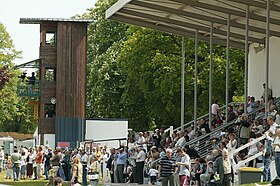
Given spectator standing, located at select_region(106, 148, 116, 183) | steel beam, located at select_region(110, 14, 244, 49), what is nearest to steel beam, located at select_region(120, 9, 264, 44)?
steel beam, located at select_region(110, 14, 244, 49)

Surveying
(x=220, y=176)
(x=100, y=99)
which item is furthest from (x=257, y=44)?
(x=100, y=99)

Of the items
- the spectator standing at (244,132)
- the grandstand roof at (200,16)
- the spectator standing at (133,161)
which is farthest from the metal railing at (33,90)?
the spectator standing at (244,132)

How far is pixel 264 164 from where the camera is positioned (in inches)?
1029

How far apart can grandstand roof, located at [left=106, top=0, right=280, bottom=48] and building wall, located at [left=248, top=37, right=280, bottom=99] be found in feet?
2.69

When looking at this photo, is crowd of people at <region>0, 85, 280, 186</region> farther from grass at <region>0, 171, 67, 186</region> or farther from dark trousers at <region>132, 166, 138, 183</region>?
grass at <region>0, 171, 67, 186</region>

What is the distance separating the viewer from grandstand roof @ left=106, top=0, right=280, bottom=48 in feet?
129

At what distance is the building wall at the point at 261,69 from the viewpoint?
43.4 m

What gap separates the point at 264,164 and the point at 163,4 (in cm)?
1572

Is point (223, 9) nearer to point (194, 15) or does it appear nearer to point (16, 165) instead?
point (194, 15)

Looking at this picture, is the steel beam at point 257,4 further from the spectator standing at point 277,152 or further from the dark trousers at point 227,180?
the spectator standing at point 277,152

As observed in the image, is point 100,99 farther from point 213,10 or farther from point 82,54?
point 213,10

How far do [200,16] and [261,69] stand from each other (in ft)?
21.0

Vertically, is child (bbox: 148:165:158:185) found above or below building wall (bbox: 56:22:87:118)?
below

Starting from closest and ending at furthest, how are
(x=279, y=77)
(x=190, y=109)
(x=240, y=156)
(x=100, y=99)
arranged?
(x=240, y=156)
(x=279, y=77)
(x=190, y=109)
(x=100, y=99)
